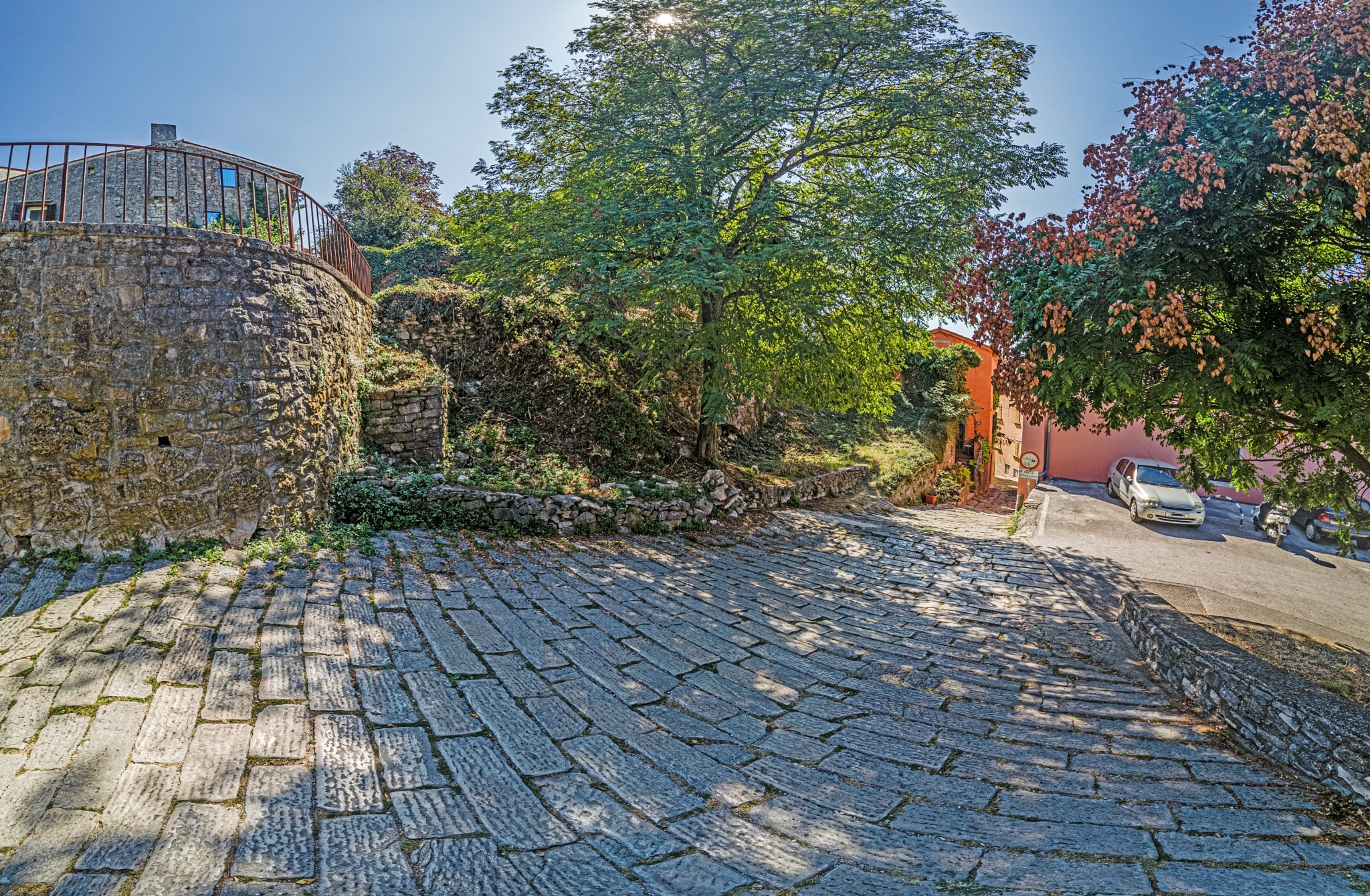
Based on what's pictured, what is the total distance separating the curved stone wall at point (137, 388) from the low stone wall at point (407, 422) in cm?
206

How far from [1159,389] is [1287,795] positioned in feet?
8.78

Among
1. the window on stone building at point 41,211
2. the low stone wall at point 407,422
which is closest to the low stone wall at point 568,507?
the low stone wall at point 407,422

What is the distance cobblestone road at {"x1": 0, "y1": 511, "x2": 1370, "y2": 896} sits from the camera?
2.41 meters

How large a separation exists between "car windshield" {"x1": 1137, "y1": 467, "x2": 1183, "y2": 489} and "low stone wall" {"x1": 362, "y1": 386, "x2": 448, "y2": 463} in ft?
46.4

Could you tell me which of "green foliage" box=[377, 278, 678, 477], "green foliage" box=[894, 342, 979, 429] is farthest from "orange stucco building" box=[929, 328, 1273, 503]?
"green foliage" box=[377, 278, 678, 477]

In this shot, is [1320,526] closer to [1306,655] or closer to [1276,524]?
[1276,524]

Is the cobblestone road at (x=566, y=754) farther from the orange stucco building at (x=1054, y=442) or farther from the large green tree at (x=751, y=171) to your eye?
the orange stucco building at (x=1054, y=442)

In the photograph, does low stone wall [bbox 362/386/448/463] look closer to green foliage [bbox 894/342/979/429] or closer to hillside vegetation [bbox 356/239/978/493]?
hillside vegetation [bbox 356/239/978/493]

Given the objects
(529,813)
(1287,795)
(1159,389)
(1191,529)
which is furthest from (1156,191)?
(1191,529)

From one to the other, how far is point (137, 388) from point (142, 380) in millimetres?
65

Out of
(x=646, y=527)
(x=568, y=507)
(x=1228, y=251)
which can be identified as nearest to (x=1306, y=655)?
(x=1228, y=251)

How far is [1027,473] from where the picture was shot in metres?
14.5

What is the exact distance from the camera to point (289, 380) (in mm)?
5844

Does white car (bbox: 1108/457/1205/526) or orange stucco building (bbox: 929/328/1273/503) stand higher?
orange stucco building (bbox: 929/328/1273/503)
